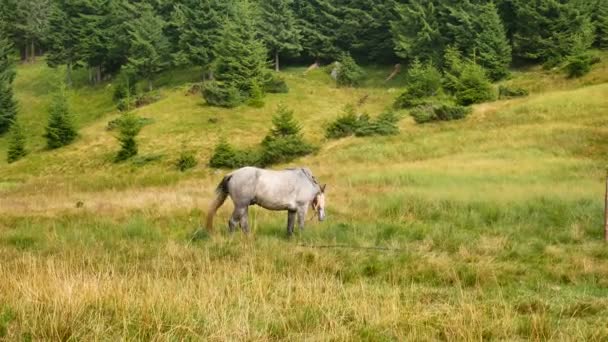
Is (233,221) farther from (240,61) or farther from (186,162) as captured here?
(240,61)

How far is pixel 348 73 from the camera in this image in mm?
67000

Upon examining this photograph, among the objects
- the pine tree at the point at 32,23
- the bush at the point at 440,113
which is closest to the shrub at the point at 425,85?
the bush at the point at 440,113

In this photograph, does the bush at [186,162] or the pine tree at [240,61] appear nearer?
the bush at [186,162]

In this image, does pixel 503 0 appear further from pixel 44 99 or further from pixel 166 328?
pixel 166 328

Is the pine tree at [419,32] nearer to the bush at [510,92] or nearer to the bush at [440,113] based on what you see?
the bush at [510,92]

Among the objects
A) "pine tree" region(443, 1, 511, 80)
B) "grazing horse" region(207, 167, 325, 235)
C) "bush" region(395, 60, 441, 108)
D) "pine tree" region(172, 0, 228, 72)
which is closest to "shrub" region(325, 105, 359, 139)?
"bush" region(395, 60, 441, 108)

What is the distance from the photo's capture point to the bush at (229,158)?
37.6 metres

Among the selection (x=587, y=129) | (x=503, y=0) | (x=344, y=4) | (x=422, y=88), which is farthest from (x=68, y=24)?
(x=587, y=129)

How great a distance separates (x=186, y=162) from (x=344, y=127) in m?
12.9

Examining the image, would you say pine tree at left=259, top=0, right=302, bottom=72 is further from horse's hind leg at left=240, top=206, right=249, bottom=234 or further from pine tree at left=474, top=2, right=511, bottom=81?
horse's hind leg at left=240, top=206, right=249, bottom=234

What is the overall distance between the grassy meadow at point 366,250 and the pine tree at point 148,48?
28966 mm

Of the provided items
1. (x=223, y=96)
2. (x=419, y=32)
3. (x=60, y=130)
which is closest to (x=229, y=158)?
(x=223, y=96)

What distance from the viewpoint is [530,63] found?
6222cm

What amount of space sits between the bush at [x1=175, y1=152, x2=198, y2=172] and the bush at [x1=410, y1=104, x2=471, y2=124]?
17521 mm
